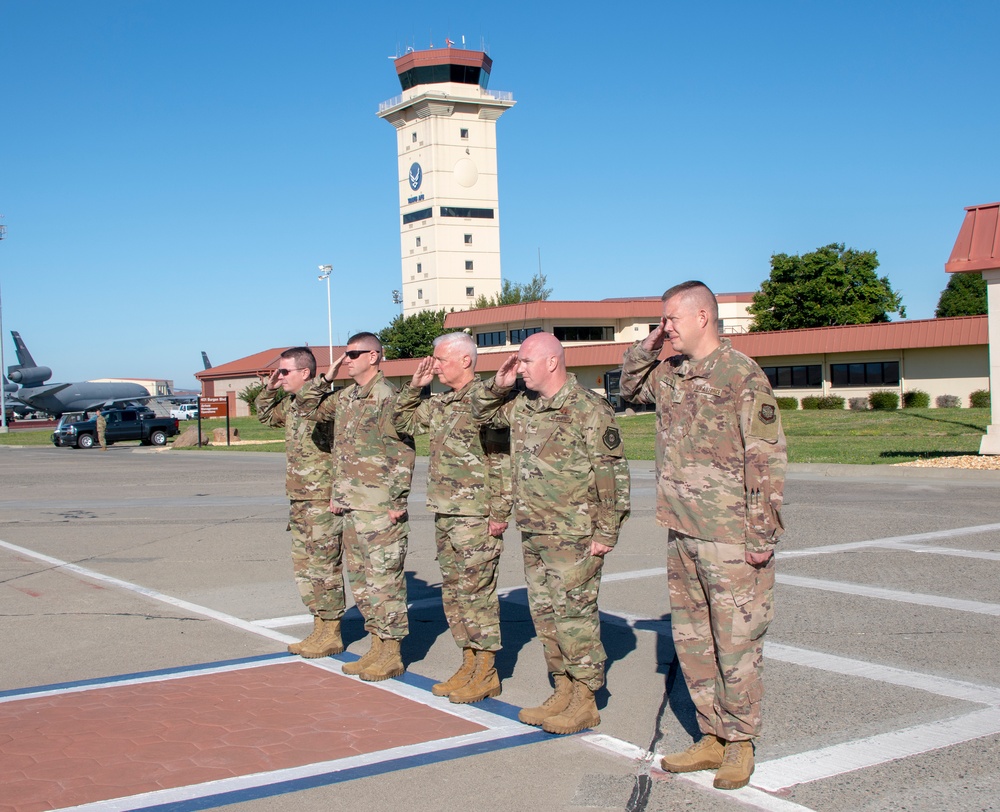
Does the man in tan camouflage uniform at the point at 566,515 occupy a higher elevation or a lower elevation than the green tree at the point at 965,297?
lower

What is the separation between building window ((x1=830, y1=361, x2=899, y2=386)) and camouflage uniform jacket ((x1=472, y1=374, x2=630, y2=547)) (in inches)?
1955

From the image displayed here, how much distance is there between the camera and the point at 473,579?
5859 millimetres

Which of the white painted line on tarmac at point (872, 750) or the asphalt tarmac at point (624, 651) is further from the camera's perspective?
the white painted line on tarmac at point (872, 750)

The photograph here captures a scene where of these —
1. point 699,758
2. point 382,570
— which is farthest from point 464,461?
point 699,758

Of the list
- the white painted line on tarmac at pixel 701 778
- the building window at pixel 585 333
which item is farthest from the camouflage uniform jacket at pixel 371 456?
the building window at pixel 585 333

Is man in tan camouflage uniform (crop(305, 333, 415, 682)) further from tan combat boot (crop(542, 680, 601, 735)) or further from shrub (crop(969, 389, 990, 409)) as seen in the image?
shrub (crop(969, 389, 990, 409))

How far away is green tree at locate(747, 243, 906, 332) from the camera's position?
7206cm

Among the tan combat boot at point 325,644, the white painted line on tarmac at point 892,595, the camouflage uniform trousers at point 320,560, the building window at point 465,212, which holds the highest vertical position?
the building window at point 465,212

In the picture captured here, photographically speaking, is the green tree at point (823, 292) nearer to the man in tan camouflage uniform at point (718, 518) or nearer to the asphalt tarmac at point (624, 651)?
the asphalt tarmac at point (624, 651)

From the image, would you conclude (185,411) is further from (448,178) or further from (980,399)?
(980,399)

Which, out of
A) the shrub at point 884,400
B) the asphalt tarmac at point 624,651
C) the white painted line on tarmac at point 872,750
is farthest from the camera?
the shrub at point 884,400

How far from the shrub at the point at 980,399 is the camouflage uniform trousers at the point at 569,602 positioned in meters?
A: 46.5

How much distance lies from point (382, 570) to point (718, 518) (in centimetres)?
259

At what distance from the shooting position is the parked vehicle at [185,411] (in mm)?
81881
